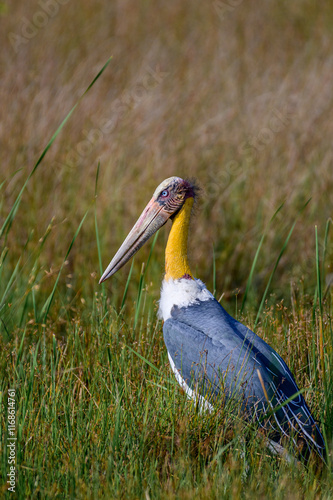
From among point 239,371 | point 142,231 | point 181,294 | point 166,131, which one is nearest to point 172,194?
point 142,231

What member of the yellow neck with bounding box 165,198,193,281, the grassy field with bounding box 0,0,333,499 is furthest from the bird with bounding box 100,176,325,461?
the grassy field with bounding box 0,0,333,499

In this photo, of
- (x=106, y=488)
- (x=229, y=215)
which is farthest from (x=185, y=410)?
(x=229, y=215)

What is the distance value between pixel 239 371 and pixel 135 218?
9.10 ft

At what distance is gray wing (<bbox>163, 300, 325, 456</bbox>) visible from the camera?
2.95 metres

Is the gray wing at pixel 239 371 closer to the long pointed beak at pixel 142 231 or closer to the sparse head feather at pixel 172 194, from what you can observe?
the long pointed beak at pixel 142 231

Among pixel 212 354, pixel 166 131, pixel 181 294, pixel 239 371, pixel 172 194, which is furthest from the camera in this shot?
pixel 166 131

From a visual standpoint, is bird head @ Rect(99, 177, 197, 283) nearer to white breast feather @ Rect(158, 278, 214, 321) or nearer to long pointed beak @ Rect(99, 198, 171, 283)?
long pointed beak @ Rect(99, 198, 171, 283)

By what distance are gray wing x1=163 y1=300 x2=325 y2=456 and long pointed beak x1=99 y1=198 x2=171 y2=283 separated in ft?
1.91

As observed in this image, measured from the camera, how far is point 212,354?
124 inches

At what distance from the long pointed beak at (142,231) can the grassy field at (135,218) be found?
0.17m

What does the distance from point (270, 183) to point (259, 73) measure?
2383mm

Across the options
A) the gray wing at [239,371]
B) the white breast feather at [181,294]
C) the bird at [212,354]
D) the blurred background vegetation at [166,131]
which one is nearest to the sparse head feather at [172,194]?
the bird at [212,354]

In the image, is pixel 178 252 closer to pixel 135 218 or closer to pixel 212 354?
pixel 212 354

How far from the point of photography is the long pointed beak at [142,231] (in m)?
3.77
